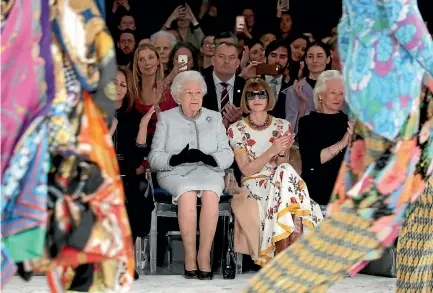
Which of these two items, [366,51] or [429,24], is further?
[429,24]

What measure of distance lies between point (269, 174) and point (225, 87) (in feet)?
2.54

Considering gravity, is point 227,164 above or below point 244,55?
below

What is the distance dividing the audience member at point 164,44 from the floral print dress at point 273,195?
1.31m

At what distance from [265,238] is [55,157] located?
9.94 feet

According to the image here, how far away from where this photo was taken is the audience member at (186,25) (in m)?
8.23

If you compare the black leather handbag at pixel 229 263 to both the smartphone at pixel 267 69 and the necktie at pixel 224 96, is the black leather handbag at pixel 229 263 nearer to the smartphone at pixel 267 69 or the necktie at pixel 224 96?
the necktie at pixel 224 96

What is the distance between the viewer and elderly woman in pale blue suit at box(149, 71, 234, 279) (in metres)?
6.03

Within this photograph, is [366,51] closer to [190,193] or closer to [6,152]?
[6,152]

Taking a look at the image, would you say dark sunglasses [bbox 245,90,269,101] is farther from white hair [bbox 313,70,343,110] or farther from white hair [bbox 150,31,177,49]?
white hair [bbox 150,31,177,49]

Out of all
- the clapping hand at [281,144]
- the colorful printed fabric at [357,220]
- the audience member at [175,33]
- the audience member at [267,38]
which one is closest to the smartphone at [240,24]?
the audience member at [267,38]

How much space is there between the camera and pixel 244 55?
7.57m

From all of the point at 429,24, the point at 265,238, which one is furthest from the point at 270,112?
the point at 429,24

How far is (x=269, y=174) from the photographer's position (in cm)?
624

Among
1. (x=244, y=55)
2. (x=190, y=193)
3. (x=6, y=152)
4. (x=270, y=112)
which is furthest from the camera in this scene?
(x=244, y=55)
